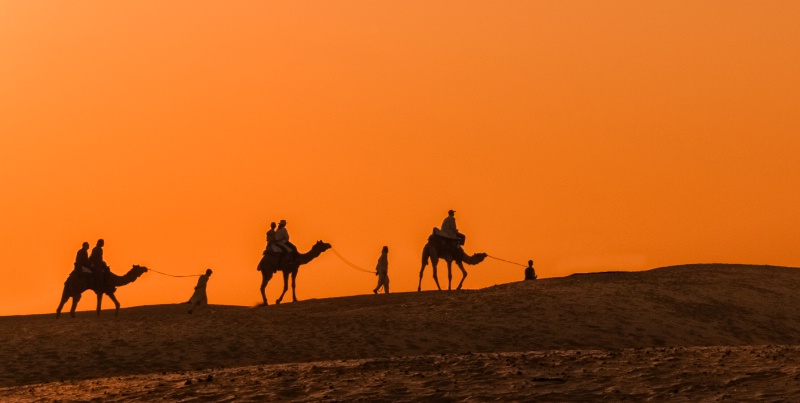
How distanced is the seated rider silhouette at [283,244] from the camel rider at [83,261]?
5.07 metres

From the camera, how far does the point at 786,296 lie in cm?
3644

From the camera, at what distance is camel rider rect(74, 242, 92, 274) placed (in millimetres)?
36281

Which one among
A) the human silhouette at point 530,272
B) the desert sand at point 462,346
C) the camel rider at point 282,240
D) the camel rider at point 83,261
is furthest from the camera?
the human silhouette at point 530,272

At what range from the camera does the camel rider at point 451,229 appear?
39844 millimetres

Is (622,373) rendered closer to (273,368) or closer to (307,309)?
(273,368)

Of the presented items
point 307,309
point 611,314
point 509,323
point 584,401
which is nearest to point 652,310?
point 611,314

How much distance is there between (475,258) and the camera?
4128 cm

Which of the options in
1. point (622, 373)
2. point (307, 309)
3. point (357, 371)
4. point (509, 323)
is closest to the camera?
point (622, 373)

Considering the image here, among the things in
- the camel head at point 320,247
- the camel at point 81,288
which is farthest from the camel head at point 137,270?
the camel head at point 320,247

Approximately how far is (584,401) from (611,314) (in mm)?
12566

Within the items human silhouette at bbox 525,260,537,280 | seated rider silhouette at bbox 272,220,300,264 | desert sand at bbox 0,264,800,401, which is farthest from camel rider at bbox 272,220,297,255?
human silhouette at bbox 525,260,537,280

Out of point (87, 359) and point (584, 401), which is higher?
point (87, 359)

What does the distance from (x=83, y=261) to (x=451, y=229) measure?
31.8ft

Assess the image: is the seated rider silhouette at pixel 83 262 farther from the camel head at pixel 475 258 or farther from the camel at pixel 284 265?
the camel head at pixel 475 258
